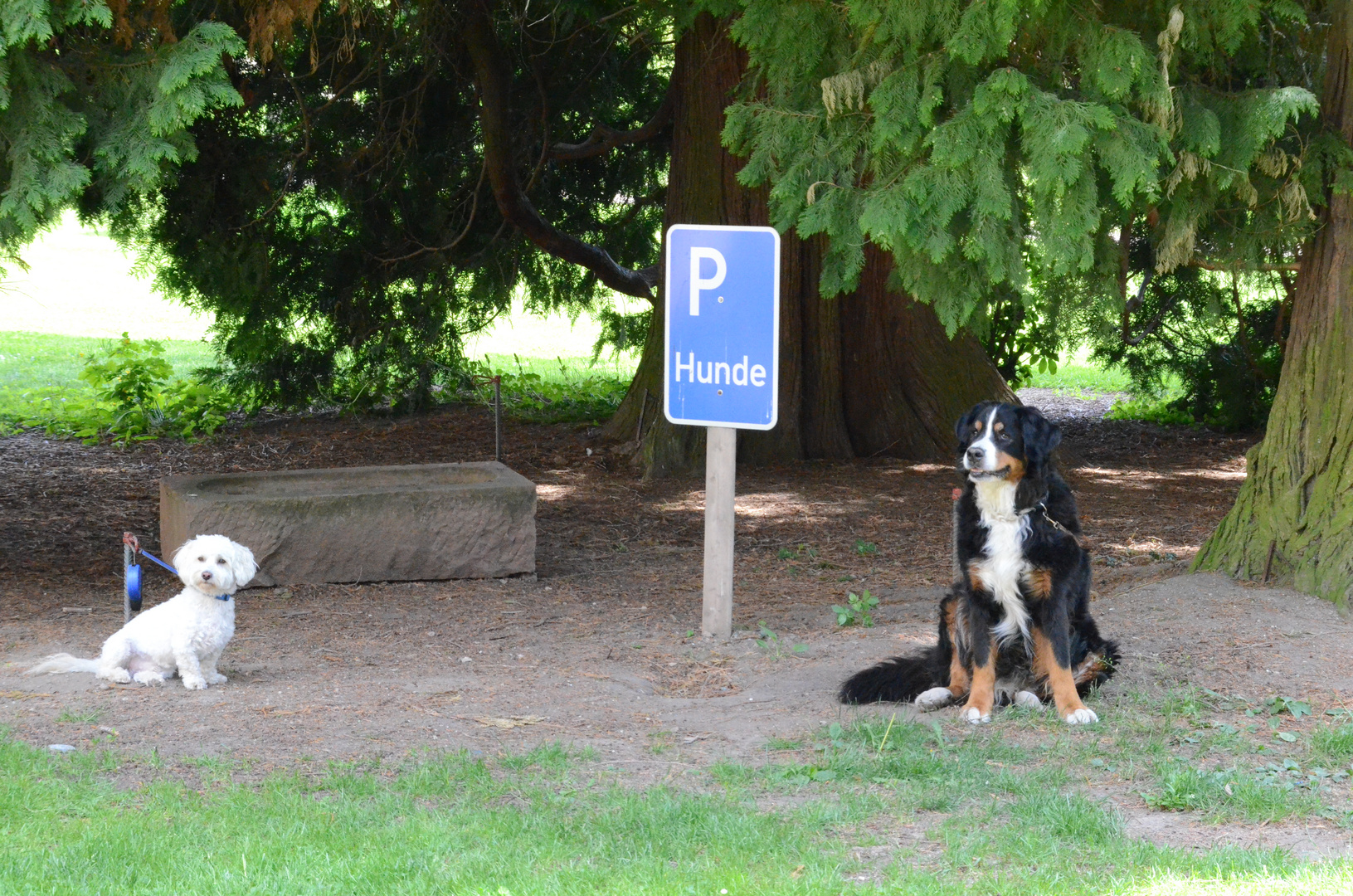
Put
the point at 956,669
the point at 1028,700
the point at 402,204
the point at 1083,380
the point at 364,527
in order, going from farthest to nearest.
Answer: the point at 1083,380 → the point at 402,204 → the point at 364,527 → the point at 956,669 → the point at 1028,700

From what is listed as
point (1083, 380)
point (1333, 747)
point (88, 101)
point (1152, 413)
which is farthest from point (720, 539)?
point (1083, 380)

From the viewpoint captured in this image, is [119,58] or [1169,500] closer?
[119,58]

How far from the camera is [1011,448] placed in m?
4.77

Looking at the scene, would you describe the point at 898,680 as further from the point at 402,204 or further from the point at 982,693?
the point at 402,204

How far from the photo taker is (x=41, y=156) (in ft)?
17.1

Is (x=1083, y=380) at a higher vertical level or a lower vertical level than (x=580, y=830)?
higher

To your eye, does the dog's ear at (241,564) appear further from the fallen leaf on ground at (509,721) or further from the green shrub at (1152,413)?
the green shrub at (1152,413)

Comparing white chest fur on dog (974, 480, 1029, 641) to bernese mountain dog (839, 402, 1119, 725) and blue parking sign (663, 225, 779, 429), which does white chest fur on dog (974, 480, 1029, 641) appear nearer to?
bernese mountain dog (839, 402, 1119, 725)

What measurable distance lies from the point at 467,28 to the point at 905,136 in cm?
645

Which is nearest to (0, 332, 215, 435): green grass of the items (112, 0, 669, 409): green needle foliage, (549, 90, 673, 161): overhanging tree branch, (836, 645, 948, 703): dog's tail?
(112, 0, 669, 409): green needle foliage

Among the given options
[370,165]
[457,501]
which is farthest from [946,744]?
[370,165]

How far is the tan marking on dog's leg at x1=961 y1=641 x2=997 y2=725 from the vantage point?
486cm

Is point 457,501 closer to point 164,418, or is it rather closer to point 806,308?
point 806,308

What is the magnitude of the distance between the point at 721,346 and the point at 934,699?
2.06 m
